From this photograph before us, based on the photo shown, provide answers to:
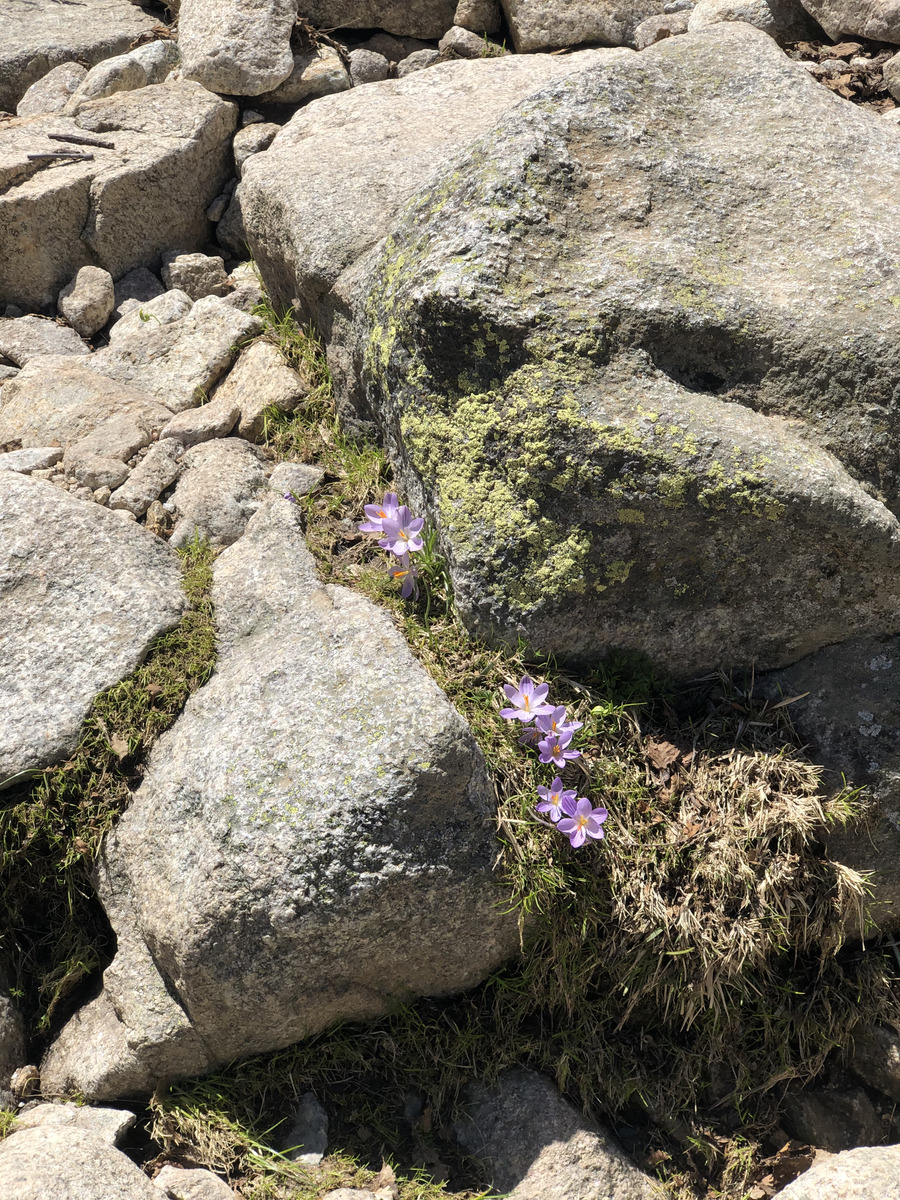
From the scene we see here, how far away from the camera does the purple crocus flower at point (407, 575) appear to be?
12.9 feet

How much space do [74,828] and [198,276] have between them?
351 cm

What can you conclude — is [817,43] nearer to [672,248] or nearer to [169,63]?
[672,248]

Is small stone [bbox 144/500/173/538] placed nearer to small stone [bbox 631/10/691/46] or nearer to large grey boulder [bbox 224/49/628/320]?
large grey boulder [bbox 224/49/628/320]

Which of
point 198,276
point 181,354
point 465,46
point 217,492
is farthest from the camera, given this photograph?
point 465,46

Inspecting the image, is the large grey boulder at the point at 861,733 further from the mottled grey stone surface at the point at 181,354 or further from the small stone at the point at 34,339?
the small stone at the point at 34,339

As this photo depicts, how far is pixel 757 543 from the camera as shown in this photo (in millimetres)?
3549

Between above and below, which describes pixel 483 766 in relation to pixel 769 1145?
above

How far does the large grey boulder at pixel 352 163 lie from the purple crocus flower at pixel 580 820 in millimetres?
2750

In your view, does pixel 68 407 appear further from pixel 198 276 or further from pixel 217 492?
pixel 198 276

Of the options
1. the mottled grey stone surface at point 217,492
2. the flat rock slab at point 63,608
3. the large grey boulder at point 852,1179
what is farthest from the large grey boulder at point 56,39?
the large grey boulder at point 852,1179

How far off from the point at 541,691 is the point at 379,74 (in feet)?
16.4

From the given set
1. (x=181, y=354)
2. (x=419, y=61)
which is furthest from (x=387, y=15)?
(x=181, y=354)

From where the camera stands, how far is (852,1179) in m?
3.23

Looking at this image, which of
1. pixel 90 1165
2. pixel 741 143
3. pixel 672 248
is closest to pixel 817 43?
pixel 741 143
